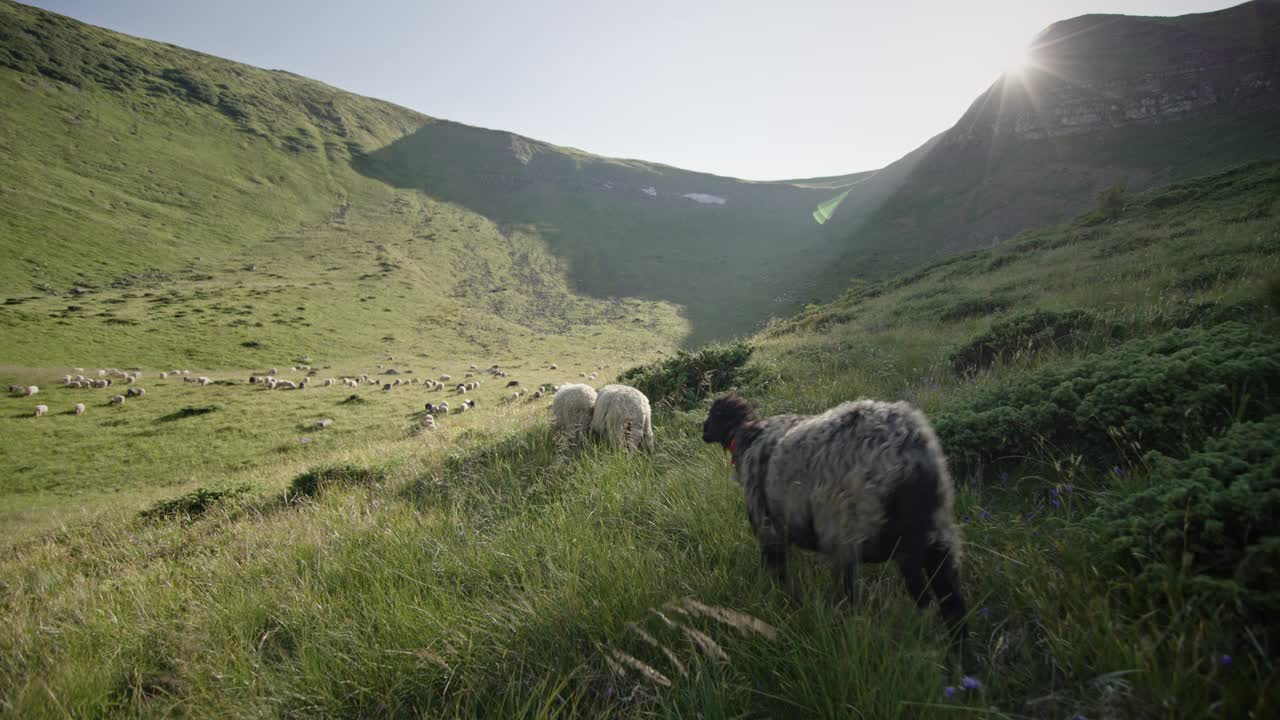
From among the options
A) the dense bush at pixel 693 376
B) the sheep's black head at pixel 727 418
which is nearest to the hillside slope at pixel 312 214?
the dense bush at pixel 693 376

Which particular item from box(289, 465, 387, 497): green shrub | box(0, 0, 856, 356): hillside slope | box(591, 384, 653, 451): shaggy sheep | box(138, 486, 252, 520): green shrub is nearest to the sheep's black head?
box(591, 384, 653, 451): shaggy sheep

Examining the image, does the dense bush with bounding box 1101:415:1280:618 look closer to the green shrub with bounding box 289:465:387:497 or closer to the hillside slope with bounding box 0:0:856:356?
the green shrub with bounding box 289:465:387:497

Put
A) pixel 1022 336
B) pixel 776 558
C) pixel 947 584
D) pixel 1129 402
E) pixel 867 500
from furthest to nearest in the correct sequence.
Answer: pixel 1022 336 → pixel 1129 402 → pixel 776 558 → pixel 867 500 → pixel 947 584

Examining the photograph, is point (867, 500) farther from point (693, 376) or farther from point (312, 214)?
point (312, 214)

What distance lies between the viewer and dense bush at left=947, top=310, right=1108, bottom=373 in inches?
276

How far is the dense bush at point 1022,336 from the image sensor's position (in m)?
7.02

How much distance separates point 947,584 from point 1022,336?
7.09 meters

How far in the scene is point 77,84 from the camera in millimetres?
95938

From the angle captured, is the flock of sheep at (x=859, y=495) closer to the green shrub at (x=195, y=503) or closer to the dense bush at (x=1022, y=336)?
the dense bush at (x=1022, y=336)

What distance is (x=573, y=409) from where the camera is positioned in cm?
935

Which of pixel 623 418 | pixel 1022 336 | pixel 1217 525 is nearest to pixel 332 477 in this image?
pixel 623 418

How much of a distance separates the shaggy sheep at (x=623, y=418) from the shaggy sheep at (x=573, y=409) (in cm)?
55

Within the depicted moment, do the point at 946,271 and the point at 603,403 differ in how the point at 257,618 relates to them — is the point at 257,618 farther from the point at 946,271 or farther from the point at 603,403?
the point at 946,271

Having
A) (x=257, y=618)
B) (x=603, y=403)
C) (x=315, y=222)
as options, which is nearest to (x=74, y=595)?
(x=257, y=618)
